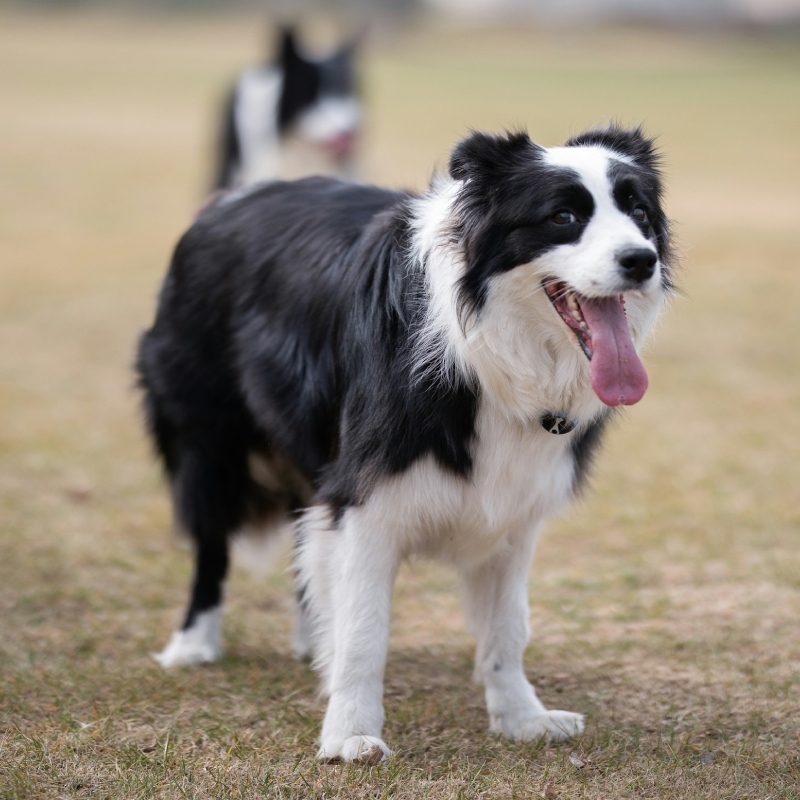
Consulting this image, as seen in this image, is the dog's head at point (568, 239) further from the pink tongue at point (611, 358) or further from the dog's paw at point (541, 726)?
the dog's paw at point (541, 726)

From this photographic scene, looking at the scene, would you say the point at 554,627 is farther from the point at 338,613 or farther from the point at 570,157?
the point at 570,157

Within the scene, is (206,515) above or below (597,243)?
below

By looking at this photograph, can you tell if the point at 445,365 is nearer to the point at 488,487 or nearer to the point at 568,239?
the point at 488,487

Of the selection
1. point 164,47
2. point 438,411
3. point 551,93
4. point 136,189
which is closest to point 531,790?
point 438,411

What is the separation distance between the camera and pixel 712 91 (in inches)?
1368

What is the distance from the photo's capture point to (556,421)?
312cm

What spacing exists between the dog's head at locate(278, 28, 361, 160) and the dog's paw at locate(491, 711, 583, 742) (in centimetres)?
536

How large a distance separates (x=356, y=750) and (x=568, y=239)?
63.2 inches

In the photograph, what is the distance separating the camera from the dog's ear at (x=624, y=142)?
3.24 m

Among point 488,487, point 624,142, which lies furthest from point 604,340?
point 624,142

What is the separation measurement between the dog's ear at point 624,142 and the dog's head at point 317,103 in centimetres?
478

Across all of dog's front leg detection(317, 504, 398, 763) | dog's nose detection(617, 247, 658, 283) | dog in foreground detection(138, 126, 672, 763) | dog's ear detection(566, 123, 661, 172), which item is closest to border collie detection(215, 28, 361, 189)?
dog in foreground detection(138, 126, 672, 763)

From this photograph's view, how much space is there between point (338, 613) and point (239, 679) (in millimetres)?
798

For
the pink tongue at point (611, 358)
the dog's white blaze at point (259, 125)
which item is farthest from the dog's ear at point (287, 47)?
the pink tongue at point (611, 358)
